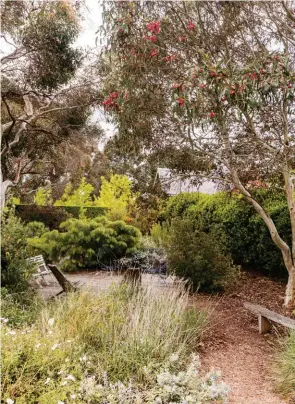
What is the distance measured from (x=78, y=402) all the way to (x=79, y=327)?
98 cm

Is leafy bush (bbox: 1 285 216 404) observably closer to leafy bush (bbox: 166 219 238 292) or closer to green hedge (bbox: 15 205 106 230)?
leafy bush (bbox: 166 219 238 292)

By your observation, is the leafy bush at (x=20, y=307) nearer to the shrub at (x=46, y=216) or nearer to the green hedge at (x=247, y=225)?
the green hedge at (x=247, y=225)

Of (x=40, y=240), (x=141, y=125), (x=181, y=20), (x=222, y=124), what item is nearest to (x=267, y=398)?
(x=222, y=124)

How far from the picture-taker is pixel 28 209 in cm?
1343

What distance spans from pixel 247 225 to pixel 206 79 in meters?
4.94

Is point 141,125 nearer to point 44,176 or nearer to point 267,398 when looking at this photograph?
point 267,398

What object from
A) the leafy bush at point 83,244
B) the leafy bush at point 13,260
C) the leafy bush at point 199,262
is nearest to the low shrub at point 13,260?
the leafy bush at point 13,260

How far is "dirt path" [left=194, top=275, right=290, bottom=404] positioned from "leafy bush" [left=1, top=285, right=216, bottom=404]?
1.06 ft

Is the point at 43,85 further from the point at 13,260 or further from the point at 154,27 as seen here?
the point at 154,27

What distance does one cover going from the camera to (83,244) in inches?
366

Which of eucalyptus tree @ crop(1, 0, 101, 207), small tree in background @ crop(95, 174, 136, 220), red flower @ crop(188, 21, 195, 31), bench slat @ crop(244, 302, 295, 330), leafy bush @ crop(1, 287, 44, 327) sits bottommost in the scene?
leafy bush @ crop(1, 287, 44, 327)

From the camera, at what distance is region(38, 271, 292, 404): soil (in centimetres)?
386

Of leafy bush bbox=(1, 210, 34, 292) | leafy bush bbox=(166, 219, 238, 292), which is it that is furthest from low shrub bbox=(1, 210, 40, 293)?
leafy bush bbox=(166, 219, 238, 292)

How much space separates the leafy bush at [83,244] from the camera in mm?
9148
